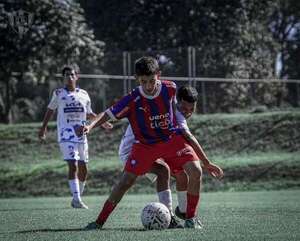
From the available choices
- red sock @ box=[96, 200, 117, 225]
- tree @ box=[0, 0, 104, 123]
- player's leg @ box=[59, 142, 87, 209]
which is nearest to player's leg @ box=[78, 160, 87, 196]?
player's leg @ box=[59, 142, 87, 209]

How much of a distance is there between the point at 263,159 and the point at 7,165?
7081mm

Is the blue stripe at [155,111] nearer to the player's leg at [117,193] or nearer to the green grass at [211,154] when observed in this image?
the player's leg at [117,193]

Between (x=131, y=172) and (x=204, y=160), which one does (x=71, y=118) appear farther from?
(x=204, y=160)

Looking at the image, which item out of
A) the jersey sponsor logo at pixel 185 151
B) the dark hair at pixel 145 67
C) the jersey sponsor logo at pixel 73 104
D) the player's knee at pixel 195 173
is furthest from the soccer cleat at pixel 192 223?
the jersey sponsor logo at pixel 73 104

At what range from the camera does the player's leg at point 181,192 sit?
923cm

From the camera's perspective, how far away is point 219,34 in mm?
32875

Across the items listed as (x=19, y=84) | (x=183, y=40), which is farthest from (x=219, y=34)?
(x=19, y=84)

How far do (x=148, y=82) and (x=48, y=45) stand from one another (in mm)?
16562

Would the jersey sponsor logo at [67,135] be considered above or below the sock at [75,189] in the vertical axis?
above

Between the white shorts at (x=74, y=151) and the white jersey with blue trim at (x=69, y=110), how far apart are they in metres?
0.08

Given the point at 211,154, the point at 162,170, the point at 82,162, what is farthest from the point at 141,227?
the point at 211,154

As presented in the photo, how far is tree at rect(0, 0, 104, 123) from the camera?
77.9ft

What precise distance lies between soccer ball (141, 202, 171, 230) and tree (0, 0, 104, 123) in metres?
15.0

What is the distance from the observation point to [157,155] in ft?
28.4
